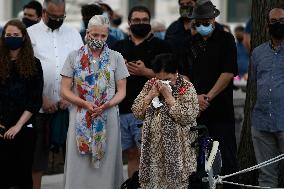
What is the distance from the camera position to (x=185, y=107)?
9727 mm

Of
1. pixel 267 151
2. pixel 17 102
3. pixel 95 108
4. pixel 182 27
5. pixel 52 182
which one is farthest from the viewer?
pixel 52 182

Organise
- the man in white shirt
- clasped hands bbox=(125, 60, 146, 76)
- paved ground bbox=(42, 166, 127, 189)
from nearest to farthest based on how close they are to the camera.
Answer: clasped hands bbox=(125, 60, 146, 76) < the man in white shirt < paved ground bbox=(42, 166, 127, 189)

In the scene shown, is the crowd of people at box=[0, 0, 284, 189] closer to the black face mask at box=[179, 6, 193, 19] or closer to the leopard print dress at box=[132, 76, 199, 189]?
the leopard print dress at box=[132, 76, 199, 189]

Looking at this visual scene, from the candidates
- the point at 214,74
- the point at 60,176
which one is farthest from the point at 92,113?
the point at 60,176

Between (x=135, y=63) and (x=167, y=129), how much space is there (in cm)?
184

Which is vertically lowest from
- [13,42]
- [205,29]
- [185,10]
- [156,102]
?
→ [156,102]

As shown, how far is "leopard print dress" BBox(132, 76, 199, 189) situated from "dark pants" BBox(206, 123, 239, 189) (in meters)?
1.07

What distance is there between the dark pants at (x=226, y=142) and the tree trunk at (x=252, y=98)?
575 millimetres

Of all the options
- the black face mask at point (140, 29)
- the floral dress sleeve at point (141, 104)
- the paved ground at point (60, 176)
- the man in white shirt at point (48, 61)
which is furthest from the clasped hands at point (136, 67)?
the paved ground at point (60, 176)

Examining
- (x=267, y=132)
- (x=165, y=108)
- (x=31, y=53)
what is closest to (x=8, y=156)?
(x=31, y=53)

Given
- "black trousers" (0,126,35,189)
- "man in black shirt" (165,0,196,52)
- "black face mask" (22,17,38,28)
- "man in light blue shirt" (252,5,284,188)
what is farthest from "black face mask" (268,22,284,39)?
"black face mask" (22,17,38,28)

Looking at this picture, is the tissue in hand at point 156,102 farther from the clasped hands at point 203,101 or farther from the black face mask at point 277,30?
the black face mask at point 277,30

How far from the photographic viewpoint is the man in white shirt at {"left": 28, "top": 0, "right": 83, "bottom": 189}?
11.5 meters

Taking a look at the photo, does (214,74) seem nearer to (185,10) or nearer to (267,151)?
(267,151)
